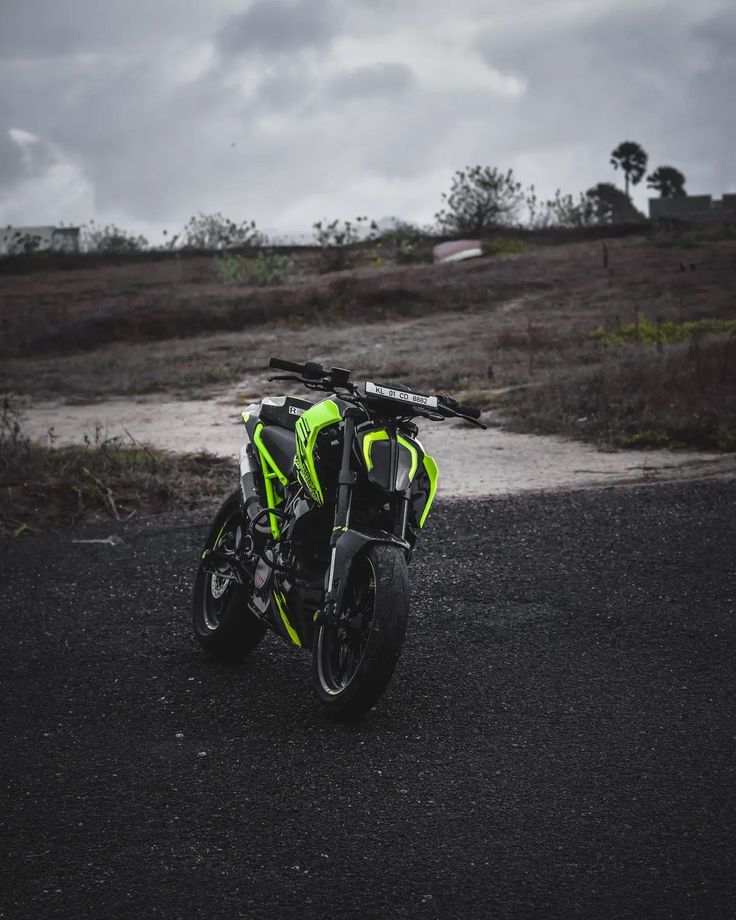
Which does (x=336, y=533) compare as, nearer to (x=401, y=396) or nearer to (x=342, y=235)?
(x=401, y=396)

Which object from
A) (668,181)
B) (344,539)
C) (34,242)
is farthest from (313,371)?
(668,181)

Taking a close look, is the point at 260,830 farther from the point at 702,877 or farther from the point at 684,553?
the point at 684,553

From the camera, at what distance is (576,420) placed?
11398 millimetres

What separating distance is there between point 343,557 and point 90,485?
4922 mm

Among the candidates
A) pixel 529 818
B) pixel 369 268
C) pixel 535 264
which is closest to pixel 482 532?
pixel 529 818

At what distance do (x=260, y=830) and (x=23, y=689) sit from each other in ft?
5.90

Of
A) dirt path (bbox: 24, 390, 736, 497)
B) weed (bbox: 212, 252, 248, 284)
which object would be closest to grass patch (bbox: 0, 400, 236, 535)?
dirt path (bbox: 24, 390, 736, 497)

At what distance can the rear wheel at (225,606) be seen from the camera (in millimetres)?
5066

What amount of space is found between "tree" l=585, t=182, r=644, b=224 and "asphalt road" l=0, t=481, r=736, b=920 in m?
34.0

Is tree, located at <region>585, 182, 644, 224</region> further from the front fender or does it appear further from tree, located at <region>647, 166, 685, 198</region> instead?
the front fender

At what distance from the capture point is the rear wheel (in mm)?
5066

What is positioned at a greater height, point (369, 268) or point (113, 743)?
point (369, 268)

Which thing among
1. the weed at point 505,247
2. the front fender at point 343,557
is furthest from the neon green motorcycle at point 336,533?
the weed at point 505,247

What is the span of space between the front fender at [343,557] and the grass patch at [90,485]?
4362 millimetres
